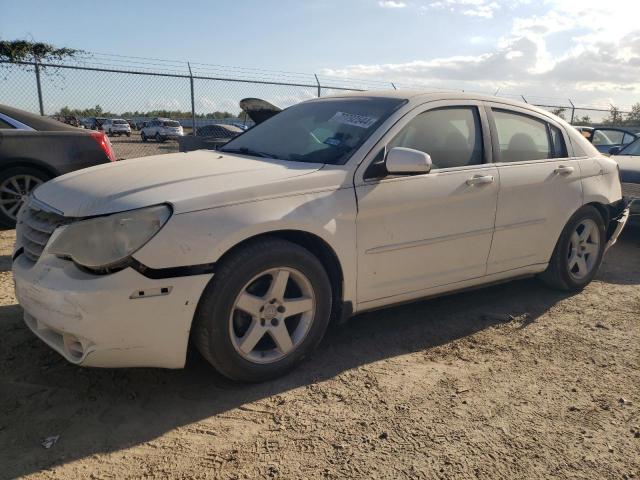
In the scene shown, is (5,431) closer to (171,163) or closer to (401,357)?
(171,163)

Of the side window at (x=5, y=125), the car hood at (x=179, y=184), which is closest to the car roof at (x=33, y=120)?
the side window at (x=5, y=125)

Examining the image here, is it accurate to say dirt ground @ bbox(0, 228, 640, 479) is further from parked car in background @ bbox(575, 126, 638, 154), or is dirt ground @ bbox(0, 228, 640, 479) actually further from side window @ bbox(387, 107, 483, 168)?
parked car in background @ bbox(575, 126, 638, 154)

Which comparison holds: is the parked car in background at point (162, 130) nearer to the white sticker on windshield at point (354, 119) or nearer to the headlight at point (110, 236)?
the white sticker on windshield at point (354, 119)

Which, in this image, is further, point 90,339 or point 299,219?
point 299,219

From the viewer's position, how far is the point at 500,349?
11.6 ft

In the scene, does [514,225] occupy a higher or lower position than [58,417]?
higher

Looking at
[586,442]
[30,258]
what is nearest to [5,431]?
[30,258]

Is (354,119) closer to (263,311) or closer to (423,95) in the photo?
(423,95)

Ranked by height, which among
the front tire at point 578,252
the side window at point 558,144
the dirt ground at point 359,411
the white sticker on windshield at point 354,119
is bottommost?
the dirt ground at point 359,411

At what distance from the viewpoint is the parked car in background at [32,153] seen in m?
5.71

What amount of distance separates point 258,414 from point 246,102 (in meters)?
4.89

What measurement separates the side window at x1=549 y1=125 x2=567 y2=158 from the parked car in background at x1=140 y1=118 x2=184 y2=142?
33.5 m

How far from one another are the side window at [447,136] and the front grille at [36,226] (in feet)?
6.54

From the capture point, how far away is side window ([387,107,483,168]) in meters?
3.51
